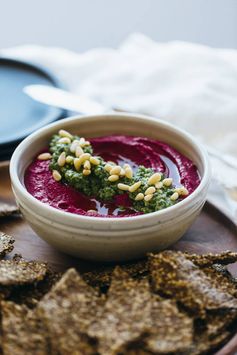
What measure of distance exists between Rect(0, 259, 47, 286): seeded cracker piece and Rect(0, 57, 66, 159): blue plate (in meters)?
0.92

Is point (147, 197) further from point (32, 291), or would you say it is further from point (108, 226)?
point (32, 291)

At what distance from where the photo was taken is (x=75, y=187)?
2.01m

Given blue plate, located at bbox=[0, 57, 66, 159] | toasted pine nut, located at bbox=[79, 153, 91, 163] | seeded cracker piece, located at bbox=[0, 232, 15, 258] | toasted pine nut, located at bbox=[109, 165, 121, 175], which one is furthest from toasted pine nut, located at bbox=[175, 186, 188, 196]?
blue plate, located at bbox=[0, 57, 66, 159]

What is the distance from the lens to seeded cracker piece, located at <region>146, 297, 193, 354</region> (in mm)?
1523

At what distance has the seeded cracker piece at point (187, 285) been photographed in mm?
1658

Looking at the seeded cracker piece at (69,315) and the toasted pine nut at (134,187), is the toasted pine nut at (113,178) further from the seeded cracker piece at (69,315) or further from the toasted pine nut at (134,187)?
the seeded cracker piece at (69,315)

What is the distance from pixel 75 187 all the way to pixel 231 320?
0.66m

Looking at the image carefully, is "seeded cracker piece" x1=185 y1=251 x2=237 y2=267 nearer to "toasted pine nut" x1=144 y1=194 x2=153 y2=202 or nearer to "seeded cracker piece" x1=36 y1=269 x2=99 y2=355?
"toasted pine nut" x1=144 y1=194 x2=153 y2=202

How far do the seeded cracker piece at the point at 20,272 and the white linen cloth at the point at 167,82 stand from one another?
1.03 metres

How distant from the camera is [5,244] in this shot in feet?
6.60

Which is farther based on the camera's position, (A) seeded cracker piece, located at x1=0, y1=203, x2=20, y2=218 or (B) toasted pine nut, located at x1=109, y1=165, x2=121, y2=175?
(A) seeded cracker piece, located at x1=0, y1=203, x2=20, y2=218

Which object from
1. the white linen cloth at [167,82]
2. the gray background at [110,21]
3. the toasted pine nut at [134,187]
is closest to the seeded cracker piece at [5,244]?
the toasted pine nut at [134,187]

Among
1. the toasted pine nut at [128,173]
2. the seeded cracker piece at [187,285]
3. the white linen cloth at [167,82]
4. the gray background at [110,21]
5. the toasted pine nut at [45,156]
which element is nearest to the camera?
the seeded cracker piece at [187,285]

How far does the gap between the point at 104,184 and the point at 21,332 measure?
0.62 m
